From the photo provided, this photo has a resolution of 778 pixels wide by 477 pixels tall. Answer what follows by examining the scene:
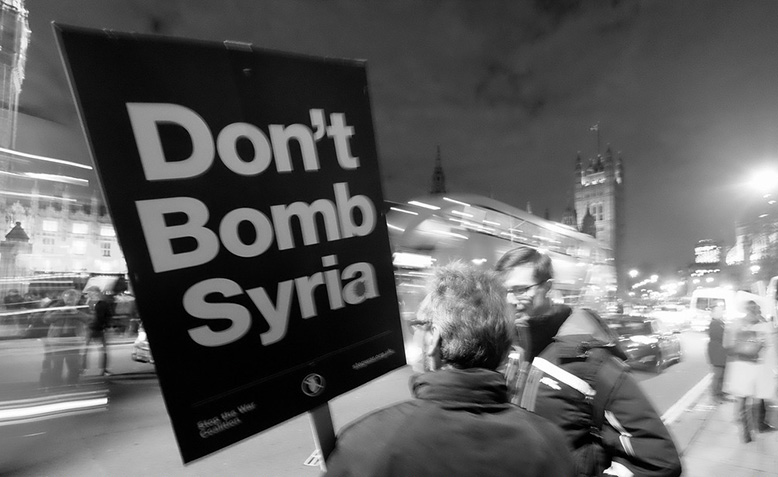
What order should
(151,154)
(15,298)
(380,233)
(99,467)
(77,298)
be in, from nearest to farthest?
(151,154) < (380,233) < (99,467) < (77,298) < (15,298)

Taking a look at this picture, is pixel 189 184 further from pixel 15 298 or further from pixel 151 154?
pixel 15 298

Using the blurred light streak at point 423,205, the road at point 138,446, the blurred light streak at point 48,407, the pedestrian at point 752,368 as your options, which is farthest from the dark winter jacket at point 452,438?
the blurred light streak at point 423,205

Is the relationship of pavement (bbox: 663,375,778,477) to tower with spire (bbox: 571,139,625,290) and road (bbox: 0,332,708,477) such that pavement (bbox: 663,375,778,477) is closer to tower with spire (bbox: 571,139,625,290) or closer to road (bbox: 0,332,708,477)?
road (bbox: 0,332,708,477)

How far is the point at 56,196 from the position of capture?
12.6m

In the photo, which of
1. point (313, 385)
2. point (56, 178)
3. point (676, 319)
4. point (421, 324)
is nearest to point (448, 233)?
point (421, 324)

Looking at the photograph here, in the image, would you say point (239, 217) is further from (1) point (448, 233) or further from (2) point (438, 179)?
(2) point (438, 179)

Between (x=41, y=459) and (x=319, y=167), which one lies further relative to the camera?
(x=41, y=459)

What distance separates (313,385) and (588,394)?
1.20 meters

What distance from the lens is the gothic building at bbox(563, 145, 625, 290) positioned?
→ 101 metres

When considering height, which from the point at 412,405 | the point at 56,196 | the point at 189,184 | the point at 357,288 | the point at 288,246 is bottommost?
the point at 412,405

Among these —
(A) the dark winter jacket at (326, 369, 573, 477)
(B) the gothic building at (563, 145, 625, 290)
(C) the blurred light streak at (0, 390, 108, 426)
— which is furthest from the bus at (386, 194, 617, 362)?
(B) the gothic building at (563, 145, 625, 290)

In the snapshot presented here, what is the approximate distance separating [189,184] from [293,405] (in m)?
0.71

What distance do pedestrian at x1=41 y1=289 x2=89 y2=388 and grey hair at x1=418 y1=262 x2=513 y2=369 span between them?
31.8ft

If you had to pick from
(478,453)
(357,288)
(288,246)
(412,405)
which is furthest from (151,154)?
(478,453)
